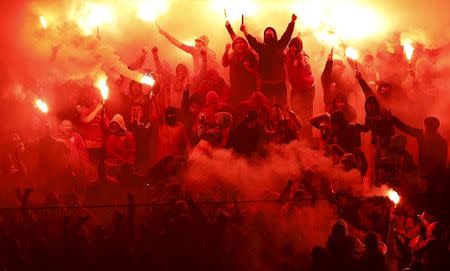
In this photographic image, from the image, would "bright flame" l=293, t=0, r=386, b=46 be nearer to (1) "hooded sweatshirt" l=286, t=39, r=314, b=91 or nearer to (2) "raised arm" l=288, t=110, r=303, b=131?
(1) "hooded sweatshirt" l=286, t=39, r=314, b=91

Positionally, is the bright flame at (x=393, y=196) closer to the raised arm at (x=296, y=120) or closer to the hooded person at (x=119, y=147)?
the raised arm at (x=296, y=120)

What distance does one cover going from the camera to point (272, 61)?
41.3 ft

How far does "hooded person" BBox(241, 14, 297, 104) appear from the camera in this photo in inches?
493

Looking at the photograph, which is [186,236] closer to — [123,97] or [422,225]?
[123,97]

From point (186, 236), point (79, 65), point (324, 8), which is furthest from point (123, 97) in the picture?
point (324, 8)

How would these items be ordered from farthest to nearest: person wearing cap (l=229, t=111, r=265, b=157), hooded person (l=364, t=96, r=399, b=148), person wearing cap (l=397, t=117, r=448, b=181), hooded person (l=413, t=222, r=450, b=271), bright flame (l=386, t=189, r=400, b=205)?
hooded person (l=364, t=96, r=399, b=148) < person wearing cap (l=229, t=111, r=265, b=157) < person wearing cap (l=397, t=117, r=448, b=181) < bright flame (l=386, t=189, r=400, b=205) < hooded person (l=413, t=222, r=450, b=271)

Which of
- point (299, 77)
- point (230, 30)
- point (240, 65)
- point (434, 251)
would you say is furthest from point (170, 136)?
point (434, 251)

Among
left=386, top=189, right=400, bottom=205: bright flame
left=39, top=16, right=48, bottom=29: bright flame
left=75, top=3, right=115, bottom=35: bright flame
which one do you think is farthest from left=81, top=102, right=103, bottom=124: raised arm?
left=386, top=189, right=400, bottom=205: bright flame

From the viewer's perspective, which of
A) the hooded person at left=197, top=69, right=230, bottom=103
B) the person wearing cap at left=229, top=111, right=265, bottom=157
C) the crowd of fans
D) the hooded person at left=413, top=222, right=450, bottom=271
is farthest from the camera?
the hooded person at left=197, top=69, right=230, bottom=103

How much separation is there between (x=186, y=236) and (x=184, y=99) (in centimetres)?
242

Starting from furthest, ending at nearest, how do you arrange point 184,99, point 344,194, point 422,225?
point 184,99
point 344,194
point 422,225

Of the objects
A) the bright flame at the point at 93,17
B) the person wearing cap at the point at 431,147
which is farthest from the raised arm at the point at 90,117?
the person wearing cap at the point at 431,147

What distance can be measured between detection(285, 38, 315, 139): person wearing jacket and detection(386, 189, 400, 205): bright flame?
6.42ft

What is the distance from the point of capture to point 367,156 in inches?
486
